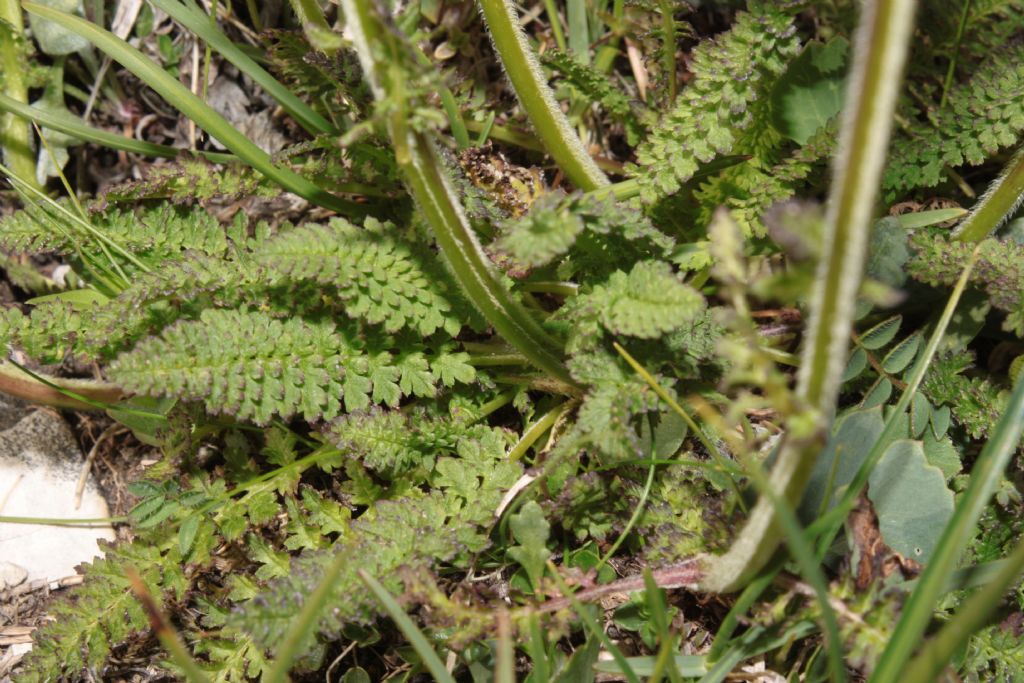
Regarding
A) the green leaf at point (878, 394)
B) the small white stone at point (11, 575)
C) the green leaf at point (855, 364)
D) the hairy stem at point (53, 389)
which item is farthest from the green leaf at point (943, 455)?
the small white stone at point (11, 575)

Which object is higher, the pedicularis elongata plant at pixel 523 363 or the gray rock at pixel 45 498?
the pedicularis elongata plant at pixel 523 363

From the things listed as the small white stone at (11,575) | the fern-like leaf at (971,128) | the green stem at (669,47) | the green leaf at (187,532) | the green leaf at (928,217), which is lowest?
the small white stone at (11,575)

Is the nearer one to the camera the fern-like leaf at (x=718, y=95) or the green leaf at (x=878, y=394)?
the fern-like leaf at (x=718, y=95)

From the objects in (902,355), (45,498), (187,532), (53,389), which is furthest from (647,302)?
(45,498)

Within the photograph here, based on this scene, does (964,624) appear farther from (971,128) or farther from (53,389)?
(53,389)

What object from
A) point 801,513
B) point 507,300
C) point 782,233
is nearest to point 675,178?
point 507,300

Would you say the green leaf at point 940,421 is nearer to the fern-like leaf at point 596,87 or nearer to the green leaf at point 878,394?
the green leaf at point 878,394
